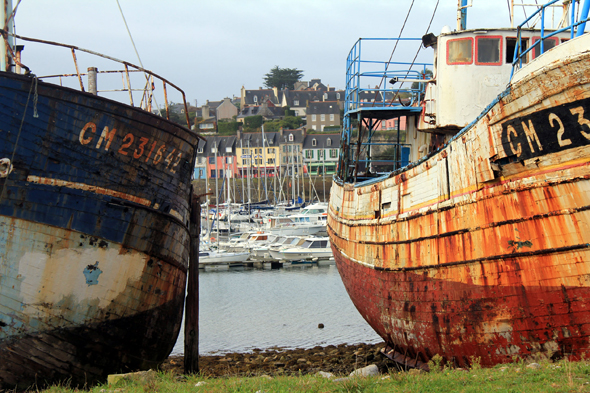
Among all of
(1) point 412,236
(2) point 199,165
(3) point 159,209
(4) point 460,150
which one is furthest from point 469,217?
(2) point 199,165

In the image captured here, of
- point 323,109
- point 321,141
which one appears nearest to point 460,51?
point 321,141

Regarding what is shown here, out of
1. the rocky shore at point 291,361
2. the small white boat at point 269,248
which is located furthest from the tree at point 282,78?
the rocky shore at point 291,361

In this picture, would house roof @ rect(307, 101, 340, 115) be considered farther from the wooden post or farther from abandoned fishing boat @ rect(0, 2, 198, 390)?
abandoned fishing boat @ rect(0, 2, 198, 390)

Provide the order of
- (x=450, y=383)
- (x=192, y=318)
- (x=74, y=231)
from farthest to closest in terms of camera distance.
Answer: (x=192, y=318)
(x=74, y=231)
(x=450, y=383)

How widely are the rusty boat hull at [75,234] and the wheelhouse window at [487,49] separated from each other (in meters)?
6.24

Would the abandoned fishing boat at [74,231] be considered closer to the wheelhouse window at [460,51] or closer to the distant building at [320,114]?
the wheelhouse window at [460,51]

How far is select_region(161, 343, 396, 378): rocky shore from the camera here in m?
13.5

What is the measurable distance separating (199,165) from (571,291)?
87711 millimetres

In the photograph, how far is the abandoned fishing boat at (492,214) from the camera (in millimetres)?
7102

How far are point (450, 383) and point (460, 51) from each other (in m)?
6.92

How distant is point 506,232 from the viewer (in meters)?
7.84

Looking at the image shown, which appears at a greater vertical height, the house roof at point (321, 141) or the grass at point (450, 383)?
the house roof at point (321, 141)

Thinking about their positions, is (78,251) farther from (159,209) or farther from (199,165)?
(199,165)

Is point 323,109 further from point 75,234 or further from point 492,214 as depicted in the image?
point 492,214
